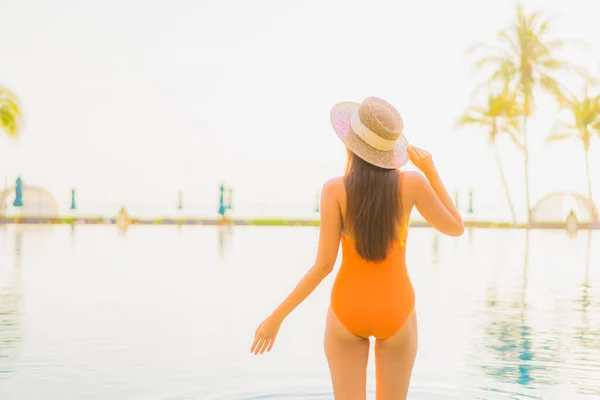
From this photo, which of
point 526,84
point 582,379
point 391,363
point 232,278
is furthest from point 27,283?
point 526,84

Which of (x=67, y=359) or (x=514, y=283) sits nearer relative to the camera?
(x=67, y=359)

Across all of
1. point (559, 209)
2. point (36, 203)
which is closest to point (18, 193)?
point (36, 203)

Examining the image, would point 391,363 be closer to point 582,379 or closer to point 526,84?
point 582,379

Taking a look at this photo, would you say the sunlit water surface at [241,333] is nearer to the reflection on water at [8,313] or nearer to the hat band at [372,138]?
the reflection on water at [8,313]

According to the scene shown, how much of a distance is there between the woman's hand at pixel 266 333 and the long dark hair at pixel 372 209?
41cm

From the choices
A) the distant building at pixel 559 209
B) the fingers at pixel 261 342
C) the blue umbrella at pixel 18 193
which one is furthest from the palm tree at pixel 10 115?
the fingers at pixel 261 342

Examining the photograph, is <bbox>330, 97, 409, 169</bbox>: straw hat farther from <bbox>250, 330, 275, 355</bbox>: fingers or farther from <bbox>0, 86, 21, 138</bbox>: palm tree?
<bbox>0, 86, 21, 138</bbox>: palm tree

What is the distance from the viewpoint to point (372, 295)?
3.77m

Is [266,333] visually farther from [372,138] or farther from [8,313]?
[8,313]

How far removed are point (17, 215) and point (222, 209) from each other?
9487 mm

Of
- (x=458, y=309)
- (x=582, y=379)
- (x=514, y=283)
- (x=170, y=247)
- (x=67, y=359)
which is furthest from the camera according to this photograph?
(x=170, y=247)

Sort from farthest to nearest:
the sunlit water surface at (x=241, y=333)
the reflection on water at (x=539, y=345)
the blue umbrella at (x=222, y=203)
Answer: the blue umbrella at (x=222, y=203) < the reflection on water at (x=539, y=345) < the sunlit water surface at (x=241, y=333)

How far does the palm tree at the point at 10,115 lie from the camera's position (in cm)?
4828

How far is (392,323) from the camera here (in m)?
3.78
